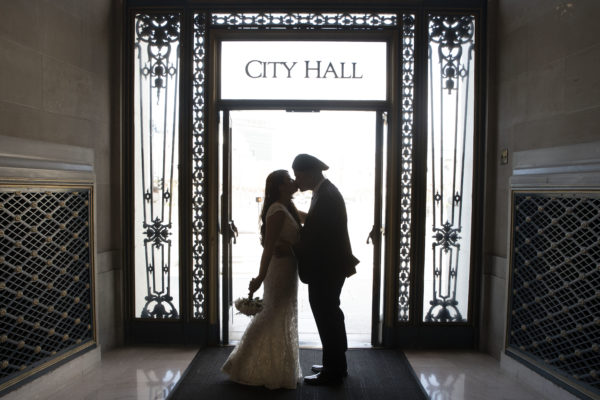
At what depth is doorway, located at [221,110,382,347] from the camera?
3432 millimetres

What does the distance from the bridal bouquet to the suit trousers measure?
35 centimetres

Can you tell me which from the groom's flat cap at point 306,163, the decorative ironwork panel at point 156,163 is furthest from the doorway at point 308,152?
the groom's flat cap at point 306,163

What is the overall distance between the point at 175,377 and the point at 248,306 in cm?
88

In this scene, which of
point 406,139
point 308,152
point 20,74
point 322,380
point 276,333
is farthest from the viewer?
point 308,152

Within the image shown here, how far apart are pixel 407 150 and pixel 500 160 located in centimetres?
74

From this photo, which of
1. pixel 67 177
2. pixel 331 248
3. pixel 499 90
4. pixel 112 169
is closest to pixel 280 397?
pixel 331 248

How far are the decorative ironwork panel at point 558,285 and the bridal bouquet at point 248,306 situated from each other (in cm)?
182

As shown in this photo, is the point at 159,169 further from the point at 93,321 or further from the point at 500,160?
the point at 500,160

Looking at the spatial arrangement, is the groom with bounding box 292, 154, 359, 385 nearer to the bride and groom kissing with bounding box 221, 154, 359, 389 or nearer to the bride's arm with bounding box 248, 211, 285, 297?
the bride and groom kissing with bounding box 221, 154, 359, 389

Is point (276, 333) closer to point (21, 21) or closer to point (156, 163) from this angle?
point (156, 163)

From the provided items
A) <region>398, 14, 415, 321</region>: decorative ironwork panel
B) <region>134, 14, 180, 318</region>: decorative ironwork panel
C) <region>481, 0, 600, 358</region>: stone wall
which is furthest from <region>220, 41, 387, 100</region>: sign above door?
<region>481, 0, 600, 358</region>: stone wall

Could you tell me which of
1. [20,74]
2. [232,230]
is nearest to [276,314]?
[232,230]

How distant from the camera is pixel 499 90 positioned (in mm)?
3221

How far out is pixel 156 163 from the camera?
3.37 m
